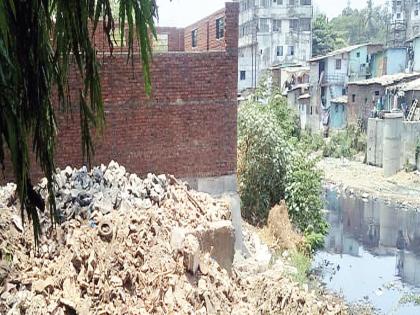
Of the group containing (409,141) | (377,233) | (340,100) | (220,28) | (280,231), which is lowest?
(377,233)

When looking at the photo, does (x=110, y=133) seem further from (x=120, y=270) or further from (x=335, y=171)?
(x=335, y=171)

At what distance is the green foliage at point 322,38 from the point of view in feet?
160

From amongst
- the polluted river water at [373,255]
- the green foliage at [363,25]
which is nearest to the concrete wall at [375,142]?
the polluted river water at [373,255]

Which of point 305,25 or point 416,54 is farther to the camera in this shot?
point 305,25

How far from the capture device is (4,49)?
1660mm

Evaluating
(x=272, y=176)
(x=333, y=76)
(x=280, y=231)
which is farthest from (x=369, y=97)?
(x=280, y=231)

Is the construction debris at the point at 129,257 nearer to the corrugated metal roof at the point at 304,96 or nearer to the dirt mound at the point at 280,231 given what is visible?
the dirt mound at the point at 280,231

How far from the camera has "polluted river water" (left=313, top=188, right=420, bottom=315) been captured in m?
13.2

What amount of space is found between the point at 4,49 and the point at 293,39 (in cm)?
4524

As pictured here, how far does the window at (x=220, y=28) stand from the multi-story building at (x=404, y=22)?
134 feet

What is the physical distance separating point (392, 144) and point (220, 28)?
19.5 m

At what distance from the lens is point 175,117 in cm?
841

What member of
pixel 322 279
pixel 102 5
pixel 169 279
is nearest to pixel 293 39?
pixel 322 279

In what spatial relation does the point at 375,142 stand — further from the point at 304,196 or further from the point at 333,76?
the point at 304,196
